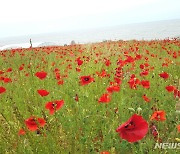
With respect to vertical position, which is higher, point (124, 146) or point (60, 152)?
point (60, 152)

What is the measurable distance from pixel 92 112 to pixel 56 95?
949mm

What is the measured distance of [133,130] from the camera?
3.04 ft

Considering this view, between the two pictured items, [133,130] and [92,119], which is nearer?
[133,130]

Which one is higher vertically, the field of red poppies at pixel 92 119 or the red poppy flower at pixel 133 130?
the red poppy flower at pixel 133 130

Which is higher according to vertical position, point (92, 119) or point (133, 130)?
point (133, 130)

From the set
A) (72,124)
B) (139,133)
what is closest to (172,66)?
(72,124)

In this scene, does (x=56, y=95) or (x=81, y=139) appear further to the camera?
(x=56, y=95)

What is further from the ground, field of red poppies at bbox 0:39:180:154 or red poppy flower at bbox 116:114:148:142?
red poppy flower at bbox 116:114:148:142

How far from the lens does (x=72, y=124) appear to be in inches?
109

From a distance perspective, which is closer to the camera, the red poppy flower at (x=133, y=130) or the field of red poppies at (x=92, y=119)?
the red poppy flower at (x=133, y=130)

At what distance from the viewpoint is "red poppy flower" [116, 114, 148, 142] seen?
2.95 feet

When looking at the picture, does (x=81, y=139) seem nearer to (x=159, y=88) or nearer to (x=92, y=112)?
A: (x=92, y=112)

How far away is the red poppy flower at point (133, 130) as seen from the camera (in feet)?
2.95

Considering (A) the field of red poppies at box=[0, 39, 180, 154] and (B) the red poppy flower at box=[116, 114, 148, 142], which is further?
(A) the field of red poppies at box=[0, 39, 180, 154]
